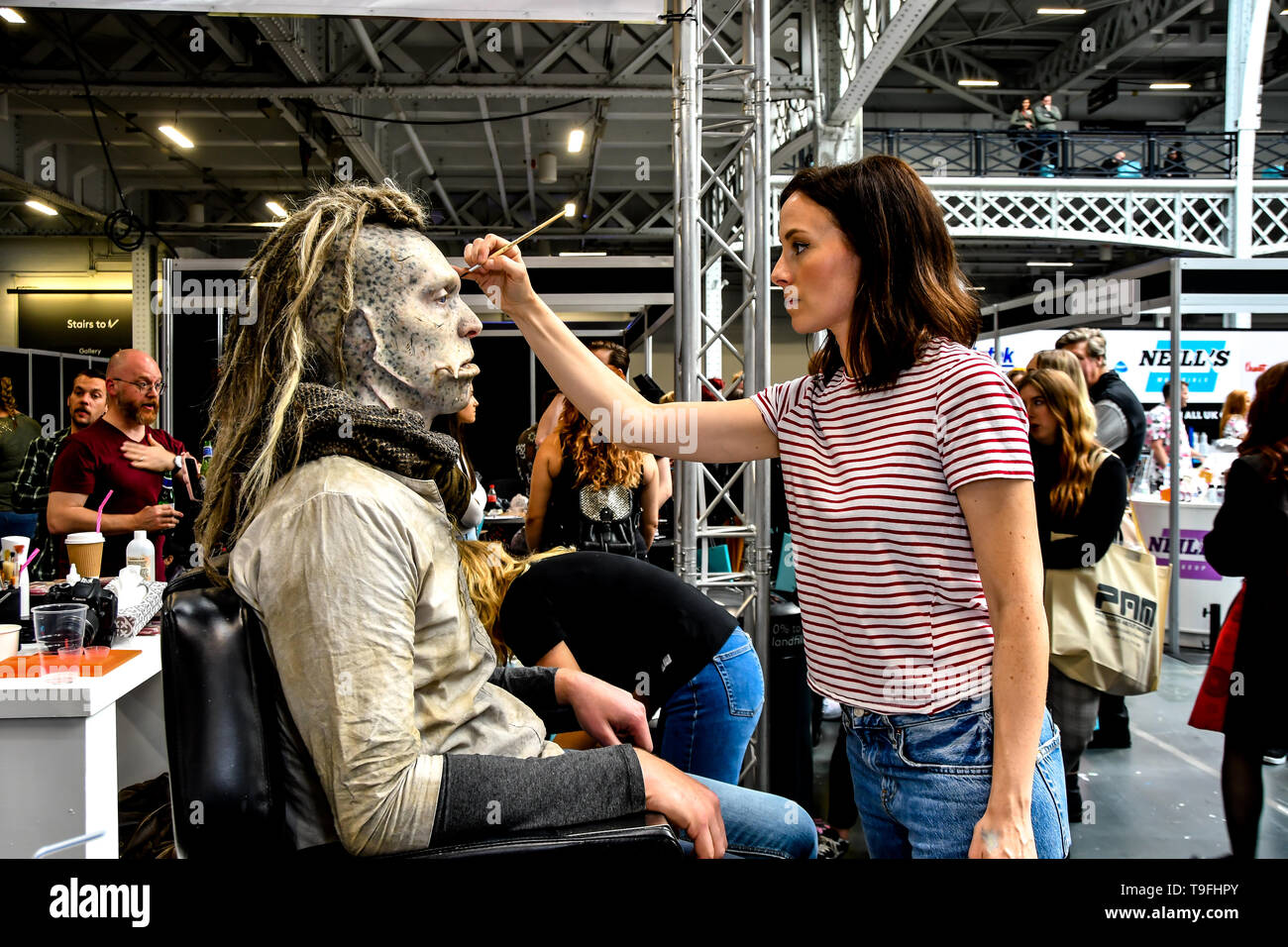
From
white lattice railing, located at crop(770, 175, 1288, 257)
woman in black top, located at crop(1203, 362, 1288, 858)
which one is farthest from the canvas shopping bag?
white lattice railing, located at crop(770, 175, 1288, 257)

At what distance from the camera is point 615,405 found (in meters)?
1.58

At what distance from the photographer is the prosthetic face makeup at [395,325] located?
1.26 meters

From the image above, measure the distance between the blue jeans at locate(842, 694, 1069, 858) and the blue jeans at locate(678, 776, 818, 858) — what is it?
0.25 meters

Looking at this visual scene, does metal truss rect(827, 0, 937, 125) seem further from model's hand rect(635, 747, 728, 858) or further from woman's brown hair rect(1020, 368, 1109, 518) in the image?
model's hand rect(635, 747, 728, 858)

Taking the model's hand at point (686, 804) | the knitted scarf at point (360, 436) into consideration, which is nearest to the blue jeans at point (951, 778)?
the model's hand at point (686, 804)

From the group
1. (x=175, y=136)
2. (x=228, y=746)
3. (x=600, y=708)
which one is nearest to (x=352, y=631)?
(x=228, y=746)

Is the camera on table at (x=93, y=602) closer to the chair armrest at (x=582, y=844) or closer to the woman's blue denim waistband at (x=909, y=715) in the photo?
the chair armrest at (x=582, y=844)

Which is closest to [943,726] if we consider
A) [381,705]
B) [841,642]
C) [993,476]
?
[841,642]

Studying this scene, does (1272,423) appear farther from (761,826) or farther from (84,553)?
(84,553)

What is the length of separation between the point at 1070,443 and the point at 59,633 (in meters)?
3.20

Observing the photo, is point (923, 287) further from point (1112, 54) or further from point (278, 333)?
point (1112, 54)

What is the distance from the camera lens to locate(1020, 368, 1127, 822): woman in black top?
3.15 metres

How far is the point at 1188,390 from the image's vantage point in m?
8.60

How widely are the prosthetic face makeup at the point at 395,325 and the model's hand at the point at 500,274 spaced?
224 mm
